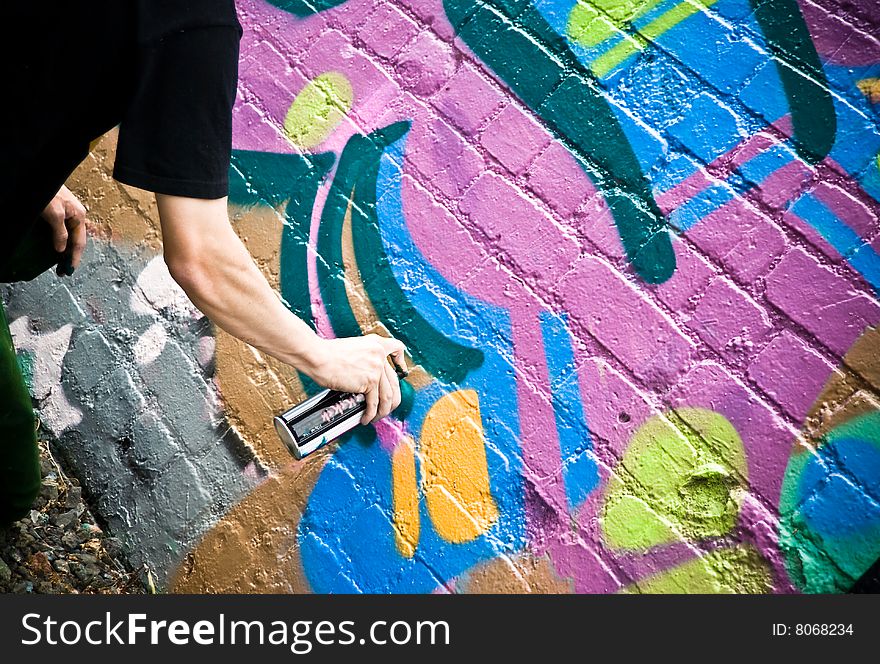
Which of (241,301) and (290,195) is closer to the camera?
(241,301)

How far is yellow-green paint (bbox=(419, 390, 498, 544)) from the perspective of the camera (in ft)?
6.58

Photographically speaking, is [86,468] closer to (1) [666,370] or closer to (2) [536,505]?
(2) [536,505]

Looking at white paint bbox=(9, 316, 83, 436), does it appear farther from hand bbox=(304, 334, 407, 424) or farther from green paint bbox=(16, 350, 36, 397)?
hand bbox=(304, 334, 407, 424)

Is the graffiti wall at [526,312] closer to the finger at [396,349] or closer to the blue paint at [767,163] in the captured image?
the blue paint at [767,163]

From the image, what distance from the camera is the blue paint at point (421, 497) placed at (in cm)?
200

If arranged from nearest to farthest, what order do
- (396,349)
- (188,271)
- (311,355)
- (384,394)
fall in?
(188,271) < (311,355) < (384,394) < (396,349)

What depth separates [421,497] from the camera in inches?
81.0

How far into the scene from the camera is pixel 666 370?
1.91 meters

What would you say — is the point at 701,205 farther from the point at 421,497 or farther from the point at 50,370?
the point at 50,370

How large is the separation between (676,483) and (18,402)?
1.75 metres

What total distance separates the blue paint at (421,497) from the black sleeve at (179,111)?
0.95 metres

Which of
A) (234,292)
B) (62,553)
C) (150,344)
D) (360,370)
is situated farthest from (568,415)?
(62,553)

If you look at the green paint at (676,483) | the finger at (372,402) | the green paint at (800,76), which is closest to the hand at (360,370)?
the finger at (372,402)

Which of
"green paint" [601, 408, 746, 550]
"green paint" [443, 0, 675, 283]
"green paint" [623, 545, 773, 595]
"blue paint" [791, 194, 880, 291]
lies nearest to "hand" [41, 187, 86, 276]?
"green paint" [443, 0, 675, 283]
